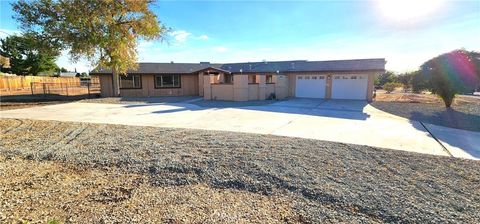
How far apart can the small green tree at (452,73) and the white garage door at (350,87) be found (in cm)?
385

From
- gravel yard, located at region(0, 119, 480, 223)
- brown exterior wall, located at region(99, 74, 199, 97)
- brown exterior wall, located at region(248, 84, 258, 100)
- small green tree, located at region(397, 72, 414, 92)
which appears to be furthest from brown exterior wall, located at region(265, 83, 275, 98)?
gravel yard, located at region(0, 119, 480, 223)

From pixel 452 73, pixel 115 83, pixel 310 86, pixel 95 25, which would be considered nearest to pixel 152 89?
pixel 115 83

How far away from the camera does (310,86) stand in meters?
20.0

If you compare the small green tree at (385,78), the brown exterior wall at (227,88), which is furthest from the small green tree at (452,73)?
the small green tree at (385,78)

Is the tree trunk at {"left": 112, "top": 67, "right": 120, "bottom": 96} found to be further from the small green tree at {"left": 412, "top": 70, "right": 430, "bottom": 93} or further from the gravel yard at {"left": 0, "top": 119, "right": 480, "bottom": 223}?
the small green tree at {"left": 412, "top": 70, "right": 430, "bottom": 93}

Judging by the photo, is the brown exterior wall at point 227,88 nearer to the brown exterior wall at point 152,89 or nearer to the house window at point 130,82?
the brown exterior wall at point 152,89

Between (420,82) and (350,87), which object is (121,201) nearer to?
(420,82)

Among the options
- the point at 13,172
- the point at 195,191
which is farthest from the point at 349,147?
the point at 13,172

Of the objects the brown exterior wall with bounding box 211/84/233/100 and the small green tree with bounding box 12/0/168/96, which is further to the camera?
the brown exterior wall with bounding box 211/84/233/100

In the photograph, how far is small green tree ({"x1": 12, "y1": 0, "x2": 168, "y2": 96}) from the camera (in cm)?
1527

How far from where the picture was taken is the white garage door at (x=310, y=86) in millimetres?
19484

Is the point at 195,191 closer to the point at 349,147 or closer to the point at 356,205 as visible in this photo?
the point at 356,205

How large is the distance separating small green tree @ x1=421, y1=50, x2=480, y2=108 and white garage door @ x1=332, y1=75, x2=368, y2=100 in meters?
3.85

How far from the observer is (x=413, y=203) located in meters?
3.46
